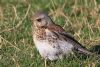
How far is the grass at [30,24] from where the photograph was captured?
7.86 meters

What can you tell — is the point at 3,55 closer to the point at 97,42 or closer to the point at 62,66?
the point at 62,66

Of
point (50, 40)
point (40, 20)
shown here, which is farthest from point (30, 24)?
point (50, 40)

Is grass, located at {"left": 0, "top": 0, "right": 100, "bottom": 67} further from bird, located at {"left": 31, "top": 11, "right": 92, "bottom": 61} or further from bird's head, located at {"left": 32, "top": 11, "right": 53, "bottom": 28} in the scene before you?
bird's head, located at {"left": 32, "top": 11, "right": 53, "bottom": 28}

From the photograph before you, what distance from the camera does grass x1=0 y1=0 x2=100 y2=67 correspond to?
7855 mm

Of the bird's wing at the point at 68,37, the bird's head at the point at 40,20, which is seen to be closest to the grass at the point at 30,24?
the bird's wing at the point at 68,37

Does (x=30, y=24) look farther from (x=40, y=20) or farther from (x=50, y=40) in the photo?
(x=50, y=40)

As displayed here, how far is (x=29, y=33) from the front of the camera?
9664 mm

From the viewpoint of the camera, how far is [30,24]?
1029 centimetres

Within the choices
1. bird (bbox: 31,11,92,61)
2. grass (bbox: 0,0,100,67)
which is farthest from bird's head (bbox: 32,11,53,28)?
grass (bbox: 0,0,100,67)

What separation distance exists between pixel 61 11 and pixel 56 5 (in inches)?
31.1

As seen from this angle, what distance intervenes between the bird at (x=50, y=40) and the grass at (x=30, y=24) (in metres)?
0.13

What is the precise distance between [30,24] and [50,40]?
2492 mm

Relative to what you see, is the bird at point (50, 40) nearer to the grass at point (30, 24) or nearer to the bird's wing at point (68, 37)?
the bird's wing at point (68, 37)

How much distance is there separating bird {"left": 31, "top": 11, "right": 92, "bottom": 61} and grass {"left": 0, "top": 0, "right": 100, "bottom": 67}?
13 cm
